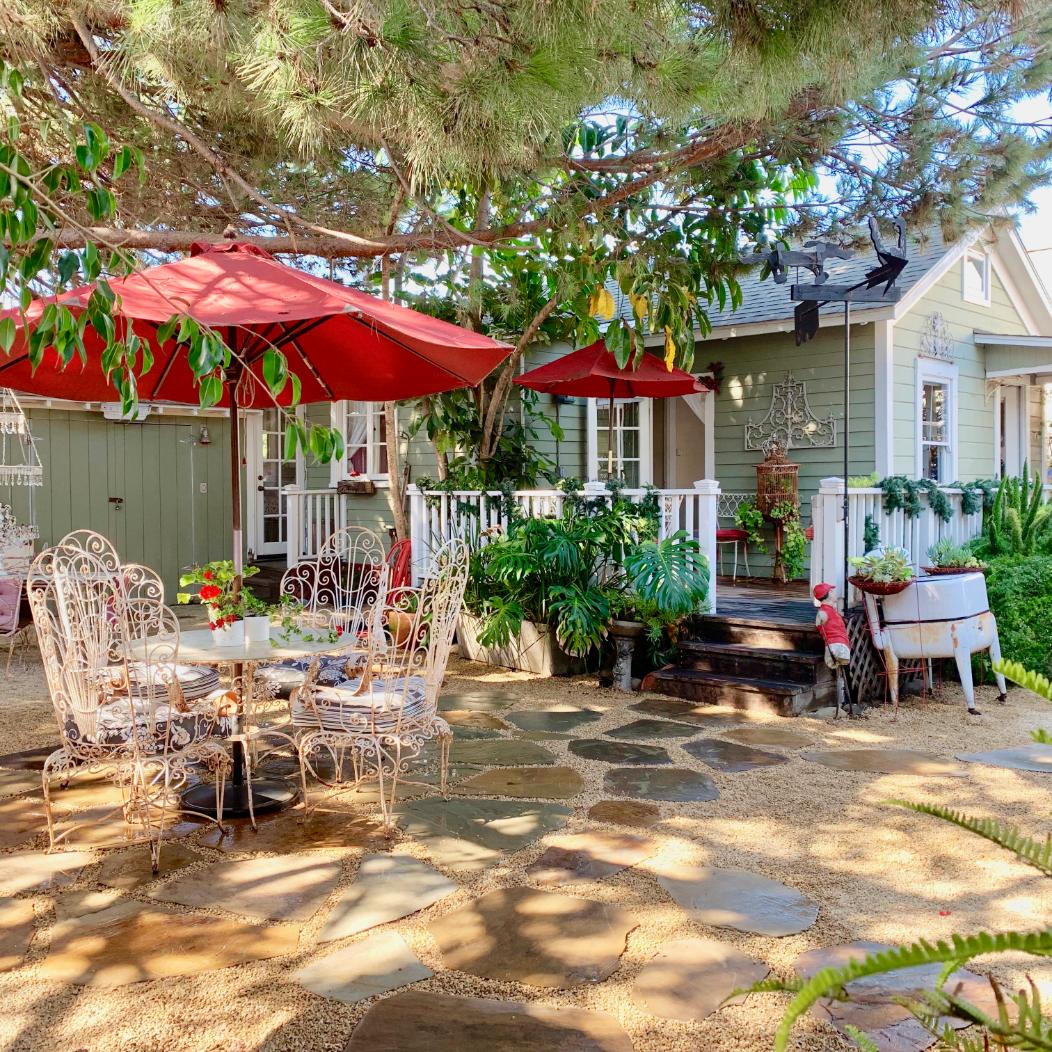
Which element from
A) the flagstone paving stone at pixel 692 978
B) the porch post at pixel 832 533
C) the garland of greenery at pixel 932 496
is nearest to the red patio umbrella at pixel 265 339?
the flagstone paving stone at pixel 692 978

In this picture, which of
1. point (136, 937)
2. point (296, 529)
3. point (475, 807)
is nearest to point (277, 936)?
point (136, 937)

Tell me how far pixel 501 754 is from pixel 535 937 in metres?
2.22

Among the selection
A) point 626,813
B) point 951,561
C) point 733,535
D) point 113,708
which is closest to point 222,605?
point 113,708

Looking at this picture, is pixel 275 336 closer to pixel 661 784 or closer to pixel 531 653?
pixel 661 784

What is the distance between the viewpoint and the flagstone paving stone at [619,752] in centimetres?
509

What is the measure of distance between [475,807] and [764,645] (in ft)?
10.8

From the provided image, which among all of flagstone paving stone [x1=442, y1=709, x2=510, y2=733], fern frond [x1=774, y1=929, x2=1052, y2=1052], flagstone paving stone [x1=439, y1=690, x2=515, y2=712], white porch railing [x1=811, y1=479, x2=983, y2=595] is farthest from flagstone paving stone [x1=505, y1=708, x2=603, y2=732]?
fern frond [x1=774, y1=929, x2=1052, y2=1052]

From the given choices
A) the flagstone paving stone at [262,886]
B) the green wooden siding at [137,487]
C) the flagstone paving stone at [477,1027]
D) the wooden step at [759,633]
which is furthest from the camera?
the green wooden siding at [137,487]

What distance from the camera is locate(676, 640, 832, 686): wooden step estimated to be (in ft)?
21.1

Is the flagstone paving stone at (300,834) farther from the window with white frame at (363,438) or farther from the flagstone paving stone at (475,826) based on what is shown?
the window with white frame at (363,438)

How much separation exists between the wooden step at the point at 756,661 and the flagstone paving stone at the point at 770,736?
0.68 meters

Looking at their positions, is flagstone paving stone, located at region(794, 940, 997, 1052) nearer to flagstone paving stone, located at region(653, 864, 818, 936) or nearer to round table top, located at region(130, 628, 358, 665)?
flagstone paving stone, located at region(653, 864, 818, 936)

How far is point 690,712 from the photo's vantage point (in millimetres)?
6293

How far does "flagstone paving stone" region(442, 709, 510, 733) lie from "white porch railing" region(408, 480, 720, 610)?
2099mm
